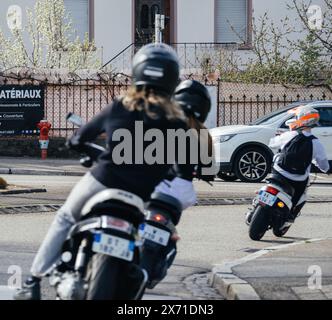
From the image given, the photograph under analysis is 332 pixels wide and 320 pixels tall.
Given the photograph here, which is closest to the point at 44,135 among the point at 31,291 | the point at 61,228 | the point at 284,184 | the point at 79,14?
the point at 79,14

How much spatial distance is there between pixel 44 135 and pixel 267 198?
51.4 feet

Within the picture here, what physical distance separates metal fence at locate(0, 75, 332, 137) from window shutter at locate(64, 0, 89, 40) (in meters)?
11.9

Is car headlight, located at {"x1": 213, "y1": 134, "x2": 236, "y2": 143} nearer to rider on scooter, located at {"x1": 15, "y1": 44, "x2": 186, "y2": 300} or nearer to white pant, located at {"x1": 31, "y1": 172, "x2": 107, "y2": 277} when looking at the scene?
rider on scooter, located at {"x1": 15, "y1": 44, "x2": 186, "y2": 300}

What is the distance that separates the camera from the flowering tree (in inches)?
1406

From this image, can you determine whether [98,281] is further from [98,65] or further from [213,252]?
[98,65]

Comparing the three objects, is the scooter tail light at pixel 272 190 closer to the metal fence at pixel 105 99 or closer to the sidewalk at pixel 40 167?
the sidewalk at pixel 40 167

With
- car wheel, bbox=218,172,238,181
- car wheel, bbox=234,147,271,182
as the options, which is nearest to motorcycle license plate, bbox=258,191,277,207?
car wheel, bbox=234,147,271,182

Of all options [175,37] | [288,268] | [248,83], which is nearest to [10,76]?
[248,83]

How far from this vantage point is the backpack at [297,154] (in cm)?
1238

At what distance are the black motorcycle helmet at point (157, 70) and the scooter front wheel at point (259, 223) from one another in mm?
5629

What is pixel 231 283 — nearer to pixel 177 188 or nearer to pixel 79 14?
pixel 177 188

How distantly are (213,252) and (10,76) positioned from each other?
18304mm

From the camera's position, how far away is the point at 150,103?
6855 mm

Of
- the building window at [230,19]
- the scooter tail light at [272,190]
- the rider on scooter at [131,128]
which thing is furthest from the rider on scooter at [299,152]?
the building window at [230,19]
